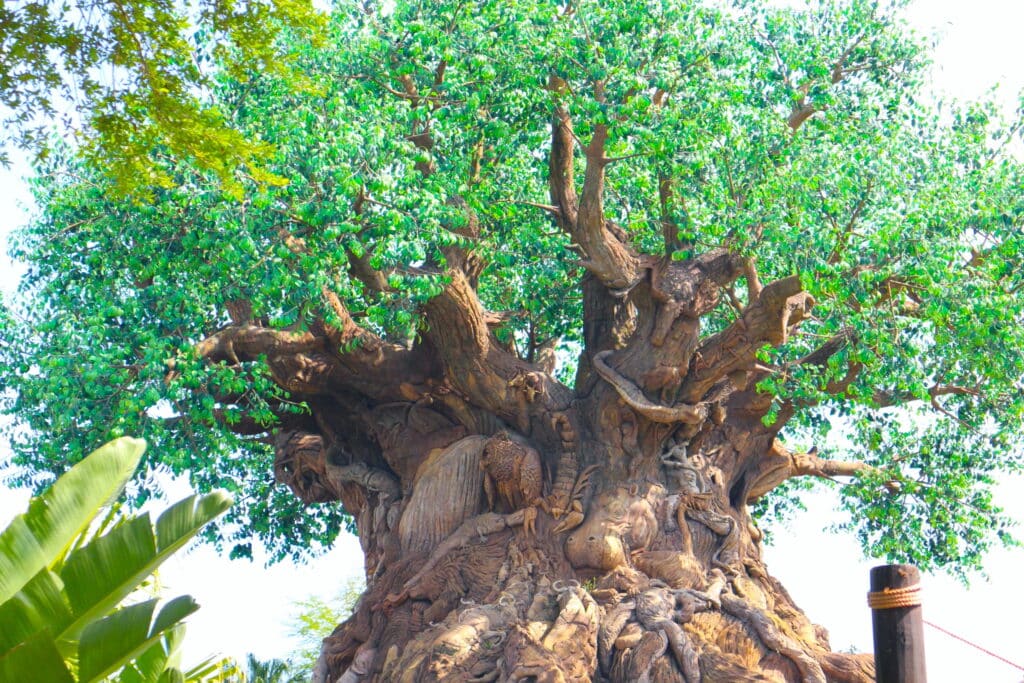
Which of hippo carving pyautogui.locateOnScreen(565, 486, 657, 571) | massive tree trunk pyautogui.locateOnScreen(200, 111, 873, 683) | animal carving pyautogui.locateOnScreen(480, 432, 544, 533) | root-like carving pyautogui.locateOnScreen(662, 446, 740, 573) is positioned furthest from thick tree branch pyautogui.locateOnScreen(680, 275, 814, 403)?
animal carving pyautogui.locateOnScreen(480, 432, 544, 533)

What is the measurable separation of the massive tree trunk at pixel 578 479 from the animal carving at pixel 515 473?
0.07 ft

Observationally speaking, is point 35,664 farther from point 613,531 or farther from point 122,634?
point 613,531

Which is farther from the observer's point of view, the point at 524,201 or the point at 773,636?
the point at 524,201

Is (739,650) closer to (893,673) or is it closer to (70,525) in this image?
(893,673)

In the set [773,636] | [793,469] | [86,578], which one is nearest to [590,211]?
[773,636]

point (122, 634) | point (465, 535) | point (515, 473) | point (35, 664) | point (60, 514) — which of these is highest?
point (515, 473)

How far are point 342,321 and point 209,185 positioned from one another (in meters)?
2.00

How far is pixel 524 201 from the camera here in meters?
12.2

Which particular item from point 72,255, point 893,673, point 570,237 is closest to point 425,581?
point 570,237

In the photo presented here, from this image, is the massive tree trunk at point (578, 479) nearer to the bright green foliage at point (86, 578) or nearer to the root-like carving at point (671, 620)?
the root-like carving at point (671, 620)

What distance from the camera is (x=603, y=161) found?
11.5 meters

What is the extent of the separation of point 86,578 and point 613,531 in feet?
23.2

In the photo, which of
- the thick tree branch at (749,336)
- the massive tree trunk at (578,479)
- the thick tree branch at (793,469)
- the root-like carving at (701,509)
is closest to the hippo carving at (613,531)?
the massive tree trunk at (578,479)

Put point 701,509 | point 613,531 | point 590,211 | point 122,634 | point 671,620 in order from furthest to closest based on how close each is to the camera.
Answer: point 701,509 < point 613,531 < point 590,211 < point 671,620 < point 122,634
